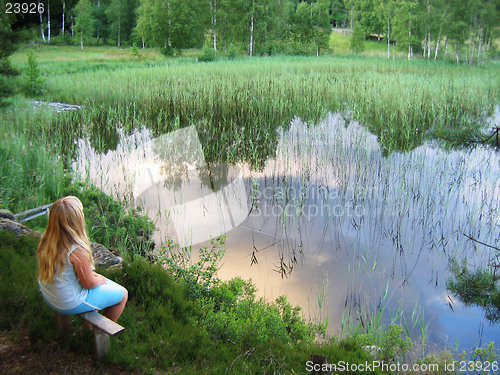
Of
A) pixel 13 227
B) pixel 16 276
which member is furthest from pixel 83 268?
pixel 13 227

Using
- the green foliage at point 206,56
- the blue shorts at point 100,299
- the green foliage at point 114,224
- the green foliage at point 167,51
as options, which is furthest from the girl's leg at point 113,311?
the green foliage at point 167,51

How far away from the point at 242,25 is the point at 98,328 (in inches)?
1179

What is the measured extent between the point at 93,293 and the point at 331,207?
418 centimetres

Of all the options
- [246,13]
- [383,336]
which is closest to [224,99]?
[383,336]

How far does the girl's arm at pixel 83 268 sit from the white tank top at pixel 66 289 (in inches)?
1.1

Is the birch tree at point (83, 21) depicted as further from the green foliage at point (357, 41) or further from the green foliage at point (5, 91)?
the green foliage at point (5, 91)

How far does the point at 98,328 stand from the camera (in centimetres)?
250

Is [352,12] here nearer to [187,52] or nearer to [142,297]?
[187,52]

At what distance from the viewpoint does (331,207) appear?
622 cm

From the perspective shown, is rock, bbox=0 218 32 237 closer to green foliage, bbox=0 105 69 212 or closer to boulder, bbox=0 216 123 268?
boulder, bbox=0 216 123 268

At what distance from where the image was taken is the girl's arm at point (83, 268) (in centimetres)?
259

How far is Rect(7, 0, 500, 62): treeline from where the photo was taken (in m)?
25.7

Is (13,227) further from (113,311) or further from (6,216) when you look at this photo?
(113,311)

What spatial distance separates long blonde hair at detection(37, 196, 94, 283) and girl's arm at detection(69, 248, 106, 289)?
0.04m
